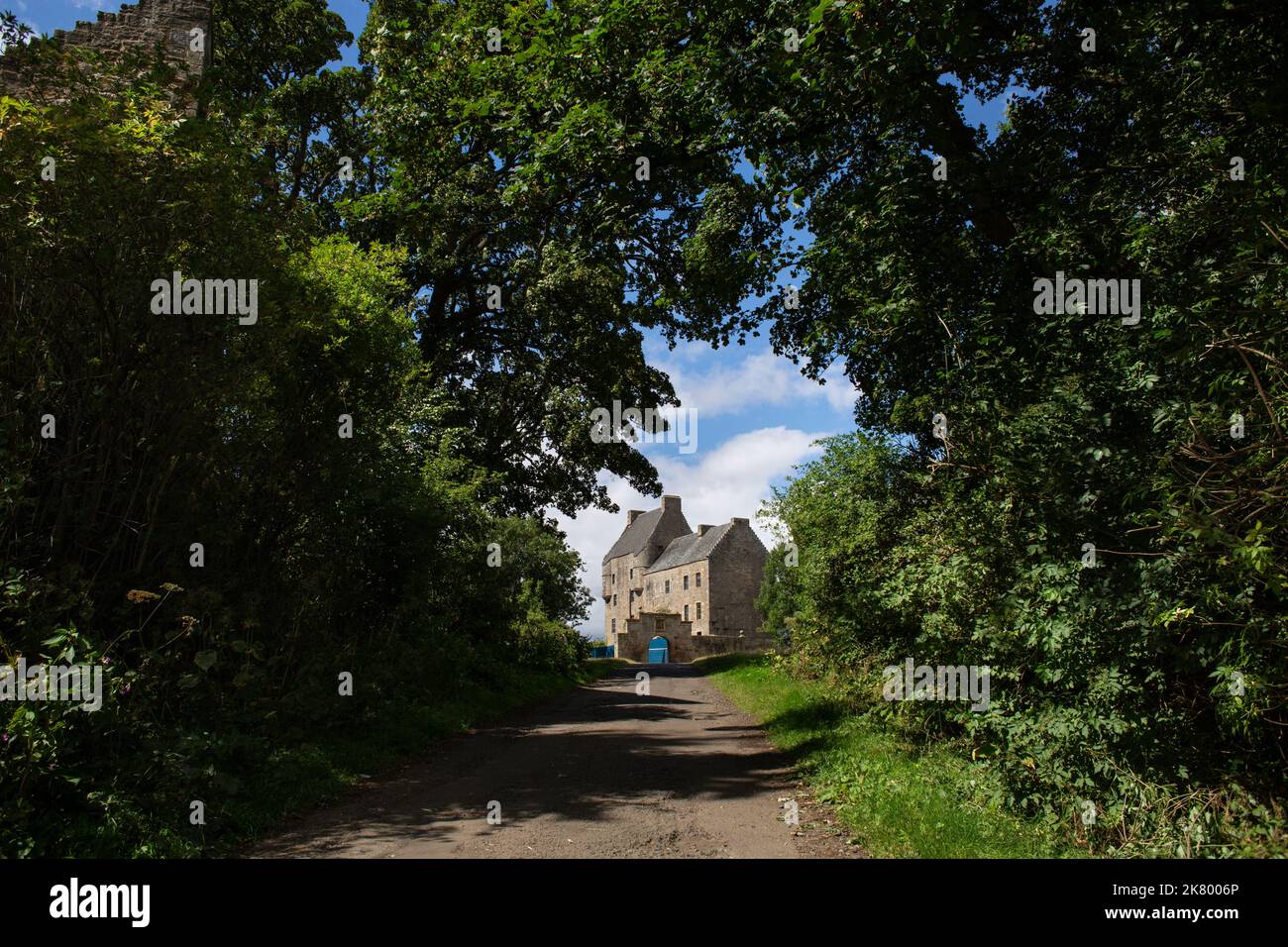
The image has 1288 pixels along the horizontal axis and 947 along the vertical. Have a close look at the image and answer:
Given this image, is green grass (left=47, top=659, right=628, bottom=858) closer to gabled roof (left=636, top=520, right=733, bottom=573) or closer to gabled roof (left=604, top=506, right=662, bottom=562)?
gabled roof (left=636, top=520, right=733, bottom=573)

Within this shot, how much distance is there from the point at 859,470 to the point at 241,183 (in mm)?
8985

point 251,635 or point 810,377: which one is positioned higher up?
point 810,377

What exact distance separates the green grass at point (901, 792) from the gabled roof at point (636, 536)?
54344 millimetres

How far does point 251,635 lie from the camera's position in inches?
384

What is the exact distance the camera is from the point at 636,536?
232 ft

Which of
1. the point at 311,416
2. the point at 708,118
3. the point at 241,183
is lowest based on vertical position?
the point at 311,416

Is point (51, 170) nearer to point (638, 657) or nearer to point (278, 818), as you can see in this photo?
point (278, 818)

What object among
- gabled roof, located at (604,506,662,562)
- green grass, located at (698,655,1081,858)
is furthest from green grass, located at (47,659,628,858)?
gabled roof, located at (604,506,662,562)

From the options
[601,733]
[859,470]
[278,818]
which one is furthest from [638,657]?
[278,818]

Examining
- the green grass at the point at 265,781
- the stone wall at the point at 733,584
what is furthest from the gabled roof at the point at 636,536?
the green grass at the point at 265,781

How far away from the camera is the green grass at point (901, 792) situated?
606cm

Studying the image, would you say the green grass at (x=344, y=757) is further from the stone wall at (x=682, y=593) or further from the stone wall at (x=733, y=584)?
the stone wall at (x=682, y=593)

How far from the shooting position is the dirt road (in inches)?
255

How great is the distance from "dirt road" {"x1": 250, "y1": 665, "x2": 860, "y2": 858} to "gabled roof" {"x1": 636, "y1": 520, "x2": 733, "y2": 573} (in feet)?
134
